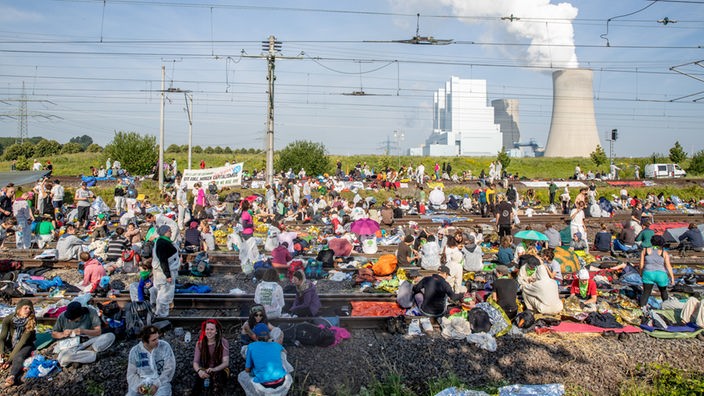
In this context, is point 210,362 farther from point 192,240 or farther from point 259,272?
point 192,240

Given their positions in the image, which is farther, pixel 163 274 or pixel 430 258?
pixel 430 258

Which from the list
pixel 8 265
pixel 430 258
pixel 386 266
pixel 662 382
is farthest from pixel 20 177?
pixel 662 382

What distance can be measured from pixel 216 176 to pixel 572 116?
51.7m

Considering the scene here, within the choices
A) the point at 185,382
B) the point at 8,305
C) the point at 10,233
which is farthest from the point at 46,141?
the point at 185,382

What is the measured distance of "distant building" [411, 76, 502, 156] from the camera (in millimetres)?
120238

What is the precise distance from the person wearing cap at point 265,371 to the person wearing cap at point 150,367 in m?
0.93

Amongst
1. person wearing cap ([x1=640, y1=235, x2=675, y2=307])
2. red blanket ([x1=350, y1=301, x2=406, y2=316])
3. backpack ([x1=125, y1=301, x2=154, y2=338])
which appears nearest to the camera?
backpack ([x1=125, y1=301, x2=154, y2=338])

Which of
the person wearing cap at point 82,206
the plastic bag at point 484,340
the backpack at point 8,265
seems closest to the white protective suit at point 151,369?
the plastic bag at point 484,340

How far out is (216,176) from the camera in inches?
1056

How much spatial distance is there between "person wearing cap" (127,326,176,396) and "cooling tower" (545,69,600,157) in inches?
2283

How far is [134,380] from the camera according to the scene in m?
6.16

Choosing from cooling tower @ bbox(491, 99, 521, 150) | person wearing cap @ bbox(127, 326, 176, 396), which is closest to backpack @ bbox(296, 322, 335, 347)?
person wearing cap @ bbox(127, 326, 176, 396)

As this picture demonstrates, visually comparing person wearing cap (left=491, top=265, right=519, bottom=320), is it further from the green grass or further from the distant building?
the distant building

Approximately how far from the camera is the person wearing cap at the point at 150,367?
20.1 feet
